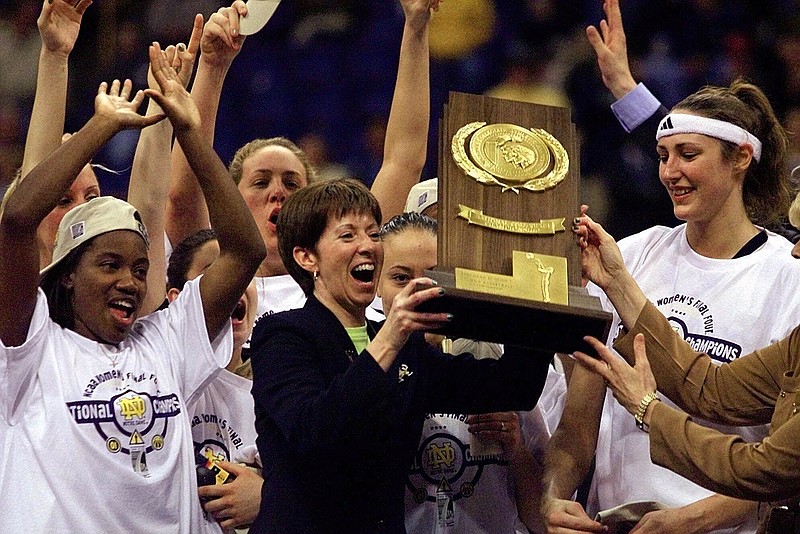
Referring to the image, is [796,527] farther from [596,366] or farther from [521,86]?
[521,86]

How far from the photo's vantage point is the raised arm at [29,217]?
8.72ft

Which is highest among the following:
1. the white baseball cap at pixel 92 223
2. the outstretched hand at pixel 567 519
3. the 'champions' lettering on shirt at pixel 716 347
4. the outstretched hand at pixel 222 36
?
the outstretched hand at pixel 222 36

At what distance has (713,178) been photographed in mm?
3158

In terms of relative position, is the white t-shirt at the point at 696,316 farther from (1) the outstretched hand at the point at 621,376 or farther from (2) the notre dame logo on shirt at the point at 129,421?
(2) the notre dame logo on shirt at the point at 129,421

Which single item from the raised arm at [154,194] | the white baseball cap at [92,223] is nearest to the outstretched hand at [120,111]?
the white baseball cap at [92,223]

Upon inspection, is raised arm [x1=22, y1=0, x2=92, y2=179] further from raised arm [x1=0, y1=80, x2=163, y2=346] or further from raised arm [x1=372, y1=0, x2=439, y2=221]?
raised arm [x1=372, y1=0, x2=439, y2=221]

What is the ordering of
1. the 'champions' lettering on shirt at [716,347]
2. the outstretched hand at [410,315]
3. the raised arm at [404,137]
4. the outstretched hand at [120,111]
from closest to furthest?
the outstretched hand at [410,315] → the outstretched hand at [120,111] → the 'champions' lettering on shirt at [716,347] → the raised arm at [404,137]

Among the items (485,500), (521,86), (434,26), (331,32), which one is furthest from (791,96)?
(485,500)

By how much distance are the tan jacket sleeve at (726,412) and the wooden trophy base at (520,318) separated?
26 cm

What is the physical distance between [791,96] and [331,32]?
2.25 m

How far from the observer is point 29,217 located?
2664mm

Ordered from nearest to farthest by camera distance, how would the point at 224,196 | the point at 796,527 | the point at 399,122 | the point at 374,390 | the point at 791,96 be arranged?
the point at 374,390
the point at 796,527
the point at 224,196
the point at 399,122
the point at 791,96

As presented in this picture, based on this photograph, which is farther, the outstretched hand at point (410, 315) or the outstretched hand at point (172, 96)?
the outstretched hand at point (172, 96)

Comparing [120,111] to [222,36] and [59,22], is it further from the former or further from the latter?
[222,36]
